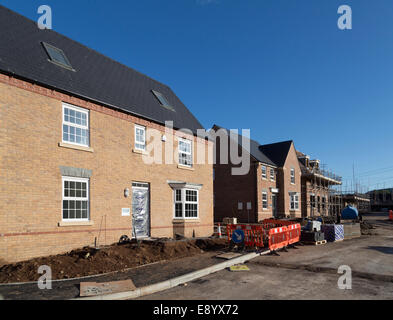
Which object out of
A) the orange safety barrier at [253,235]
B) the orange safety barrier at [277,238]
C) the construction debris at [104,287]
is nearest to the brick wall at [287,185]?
the orange safety barrier at [277,238]

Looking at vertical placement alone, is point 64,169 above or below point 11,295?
above

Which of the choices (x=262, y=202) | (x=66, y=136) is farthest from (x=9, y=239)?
(x=262, y=202)

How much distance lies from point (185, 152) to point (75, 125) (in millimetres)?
7644

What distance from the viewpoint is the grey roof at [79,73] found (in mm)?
12336

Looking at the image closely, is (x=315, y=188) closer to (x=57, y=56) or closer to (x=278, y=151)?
(x=278, y=151)

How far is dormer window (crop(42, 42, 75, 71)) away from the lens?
47.0 feet

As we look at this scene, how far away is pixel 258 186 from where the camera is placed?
31578 millimetres

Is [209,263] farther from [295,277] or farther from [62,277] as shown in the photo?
[62,277]

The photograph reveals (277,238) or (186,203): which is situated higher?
(186,203)

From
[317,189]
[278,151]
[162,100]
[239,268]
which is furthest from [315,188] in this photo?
[239,268]

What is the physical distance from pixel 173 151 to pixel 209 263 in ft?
27.4
